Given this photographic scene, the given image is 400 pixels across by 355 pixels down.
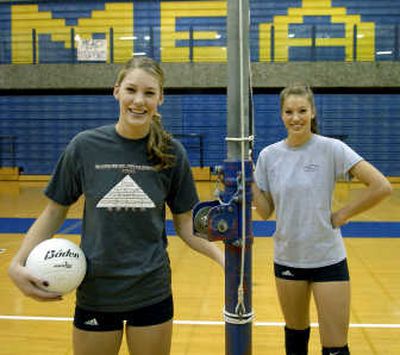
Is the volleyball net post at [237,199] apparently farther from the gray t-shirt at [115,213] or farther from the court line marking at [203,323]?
the court line marking at [203,323]

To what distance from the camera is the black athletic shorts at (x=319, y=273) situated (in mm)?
2629

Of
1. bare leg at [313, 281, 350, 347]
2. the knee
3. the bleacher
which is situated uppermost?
the bleacher

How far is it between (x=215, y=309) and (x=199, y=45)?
11.7 m

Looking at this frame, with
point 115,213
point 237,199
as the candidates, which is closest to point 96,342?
point 115,213

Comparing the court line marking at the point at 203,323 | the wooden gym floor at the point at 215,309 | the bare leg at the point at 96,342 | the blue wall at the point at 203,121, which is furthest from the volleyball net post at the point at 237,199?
the blue wall at the point at 203,121

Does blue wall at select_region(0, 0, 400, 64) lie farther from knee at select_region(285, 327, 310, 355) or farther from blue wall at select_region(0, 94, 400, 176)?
knee at select_region(285, 327, 310, 355)

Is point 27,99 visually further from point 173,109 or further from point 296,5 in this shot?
point 296,5

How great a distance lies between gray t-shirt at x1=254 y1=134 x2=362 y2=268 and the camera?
264 cm

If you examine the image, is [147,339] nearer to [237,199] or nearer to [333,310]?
[237,199]

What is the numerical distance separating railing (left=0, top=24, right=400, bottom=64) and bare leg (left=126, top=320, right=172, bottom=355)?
12.5m

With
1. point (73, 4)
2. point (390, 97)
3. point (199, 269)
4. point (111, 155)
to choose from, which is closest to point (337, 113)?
point (390, 97)

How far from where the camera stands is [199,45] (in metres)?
15.3

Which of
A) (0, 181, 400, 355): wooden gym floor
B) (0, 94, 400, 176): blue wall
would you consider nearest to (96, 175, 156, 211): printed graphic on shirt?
(0, 181, 400, 355): wooden gym floor

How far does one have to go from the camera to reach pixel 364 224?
899 centimetres
